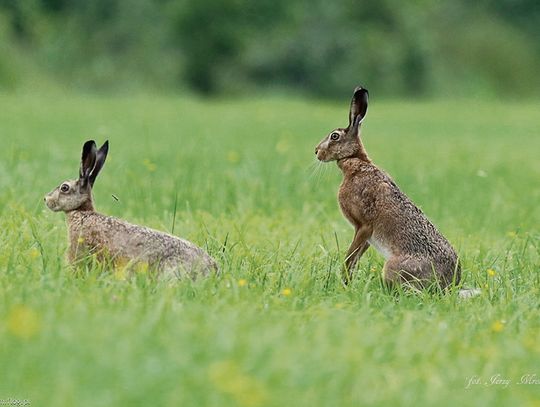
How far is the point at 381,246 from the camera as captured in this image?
234 inches

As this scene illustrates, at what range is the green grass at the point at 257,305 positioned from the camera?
3.50 metres

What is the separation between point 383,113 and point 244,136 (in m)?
10.9

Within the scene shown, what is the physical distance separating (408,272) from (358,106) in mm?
1125

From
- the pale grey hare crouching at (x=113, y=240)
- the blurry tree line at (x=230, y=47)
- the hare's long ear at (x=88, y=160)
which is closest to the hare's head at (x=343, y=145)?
the pale grey hare crouching at (x=113, y=240)

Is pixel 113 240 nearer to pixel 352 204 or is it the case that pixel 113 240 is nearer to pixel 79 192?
pixel 79 192

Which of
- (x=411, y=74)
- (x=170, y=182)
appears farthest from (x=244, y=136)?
(x=411, y=74)

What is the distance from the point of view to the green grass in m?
3.50

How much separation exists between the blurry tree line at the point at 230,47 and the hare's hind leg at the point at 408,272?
21.1 m

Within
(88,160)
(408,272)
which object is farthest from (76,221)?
(408,272)

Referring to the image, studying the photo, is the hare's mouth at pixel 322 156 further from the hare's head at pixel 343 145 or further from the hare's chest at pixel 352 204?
the hare's chest at pixel 352 204

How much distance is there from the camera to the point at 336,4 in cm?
3322

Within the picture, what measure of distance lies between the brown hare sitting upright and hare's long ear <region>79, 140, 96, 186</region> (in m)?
1.48

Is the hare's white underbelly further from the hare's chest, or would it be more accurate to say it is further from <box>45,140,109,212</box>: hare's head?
<box>45,140,109,212</box>: hare's head

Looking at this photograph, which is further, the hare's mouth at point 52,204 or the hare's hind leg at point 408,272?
the hare's mouth at point 52,204
